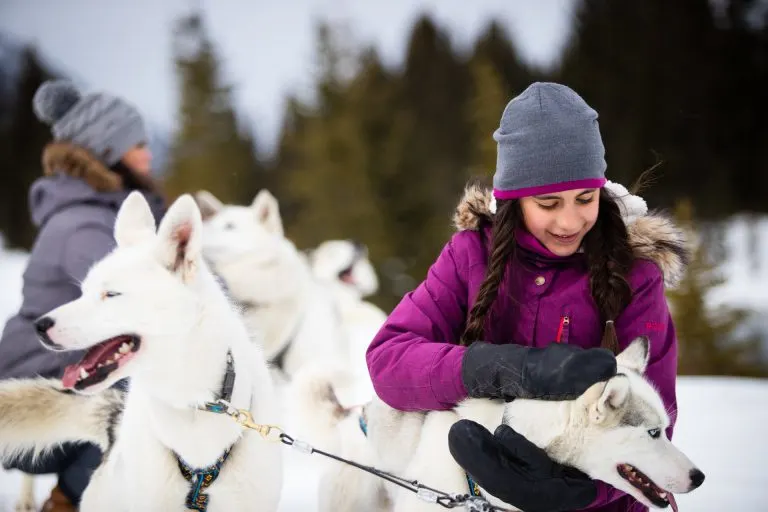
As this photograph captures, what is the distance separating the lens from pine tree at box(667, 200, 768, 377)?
443 inches

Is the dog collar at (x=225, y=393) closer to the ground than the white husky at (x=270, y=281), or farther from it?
closer to the ground

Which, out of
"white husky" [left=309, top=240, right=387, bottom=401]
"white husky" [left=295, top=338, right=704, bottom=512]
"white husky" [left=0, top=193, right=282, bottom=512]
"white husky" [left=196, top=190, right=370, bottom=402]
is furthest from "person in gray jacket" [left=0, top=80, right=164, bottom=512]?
"white husky" [left=309, top=240, right=387, bottom=401]

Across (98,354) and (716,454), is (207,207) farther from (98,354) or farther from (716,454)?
(716,454)

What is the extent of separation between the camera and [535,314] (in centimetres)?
190

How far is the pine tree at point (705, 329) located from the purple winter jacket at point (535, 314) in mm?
9934

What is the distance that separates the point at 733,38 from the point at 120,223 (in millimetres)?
20006

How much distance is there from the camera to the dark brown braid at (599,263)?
6.00 ft

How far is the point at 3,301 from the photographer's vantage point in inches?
603

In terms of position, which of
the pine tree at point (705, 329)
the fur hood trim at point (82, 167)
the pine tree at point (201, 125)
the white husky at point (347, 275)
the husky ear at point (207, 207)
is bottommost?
the fur hood trim at point (82, 167)

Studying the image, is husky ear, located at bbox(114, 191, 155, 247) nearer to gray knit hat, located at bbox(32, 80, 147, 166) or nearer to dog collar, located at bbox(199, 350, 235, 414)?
dog collar, located at bbox(199, 350, 235, 414)

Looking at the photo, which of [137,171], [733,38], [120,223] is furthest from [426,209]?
[120,223]

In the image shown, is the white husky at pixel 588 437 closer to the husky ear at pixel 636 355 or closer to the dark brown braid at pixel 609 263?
the husky ear at pixel 636 355

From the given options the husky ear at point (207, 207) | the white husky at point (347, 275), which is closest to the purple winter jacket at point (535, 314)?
the husky ear at point (207, 207)

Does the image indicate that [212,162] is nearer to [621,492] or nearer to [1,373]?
[1,373]
